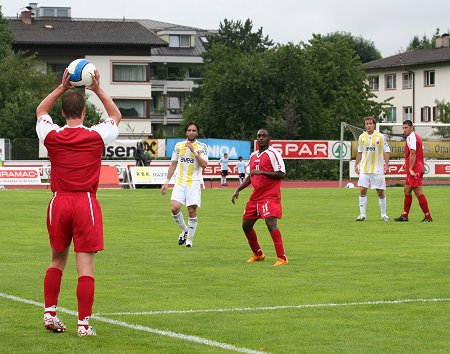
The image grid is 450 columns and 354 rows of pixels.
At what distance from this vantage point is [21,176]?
163 ft

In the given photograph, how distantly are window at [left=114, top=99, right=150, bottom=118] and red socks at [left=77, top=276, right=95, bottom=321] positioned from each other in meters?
86.1

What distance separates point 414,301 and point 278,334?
2546 mm

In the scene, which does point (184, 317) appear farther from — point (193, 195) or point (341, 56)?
point (341, 56)

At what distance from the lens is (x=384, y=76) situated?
114 m

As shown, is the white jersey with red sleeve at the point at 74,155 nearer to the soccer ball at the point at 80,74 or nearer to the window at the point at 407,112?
the soccer ball at the point at 80,74

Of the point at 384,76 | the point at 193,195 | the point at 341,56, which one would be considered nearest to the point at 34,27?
the point at 341,56

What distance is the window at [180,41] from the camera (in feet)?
→ 438

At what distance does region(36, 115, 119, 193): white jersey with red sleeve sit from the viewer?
9.76 meters

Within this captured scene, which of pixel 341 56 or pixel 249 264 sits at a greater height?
pixel 341 56

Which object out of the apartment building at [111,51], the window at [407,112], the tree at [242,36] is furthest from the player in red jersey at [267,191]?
the tree at [242,36]

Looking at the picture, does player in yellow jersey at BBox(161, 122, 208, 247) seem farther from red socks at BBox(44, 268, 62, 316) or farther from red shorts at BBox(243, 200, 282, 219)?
red socks at BBox(44, 268, 62, 316)

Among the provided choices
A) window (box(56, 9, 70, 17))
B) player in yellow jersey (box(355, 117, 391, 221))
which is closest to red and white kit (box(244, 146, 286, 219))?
player in yellow jersey (box(355, 117, 391, 221))

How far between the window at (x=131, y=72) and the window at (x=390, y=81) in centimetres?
2827

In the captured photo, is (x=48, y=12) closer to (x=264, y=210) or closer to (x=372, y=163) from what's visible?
(x=372, y=163)
